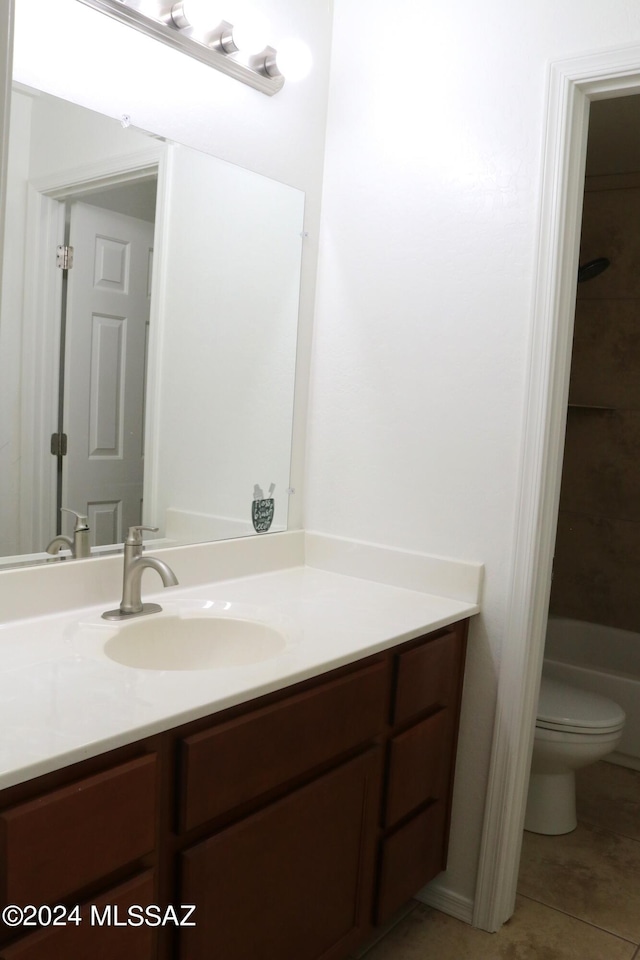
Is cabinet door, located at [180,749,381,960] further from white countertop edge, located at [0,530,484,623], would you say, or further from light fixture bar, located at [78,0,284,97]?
light fixture bar, located at [78,0,284,97]

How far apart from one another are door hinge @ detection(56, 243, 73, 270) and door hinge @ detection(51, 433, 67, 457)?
0.34 meters

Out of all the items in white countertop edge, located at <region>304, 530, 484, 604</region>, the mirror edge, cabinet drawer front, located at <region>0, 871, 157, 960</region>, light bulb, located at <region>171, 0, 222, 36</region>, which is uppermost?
light bulb, located at <region>171, 0, 222, 36</region>

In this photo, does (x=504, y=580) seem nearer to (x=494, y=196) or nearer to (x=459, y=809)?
(x=459, y=809)

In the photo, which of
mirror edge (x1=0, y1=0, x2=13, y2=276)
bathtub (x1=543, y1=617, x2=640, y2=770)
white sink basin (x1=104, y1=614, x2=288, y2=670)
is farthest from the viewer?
bathtub (x1=543, y1=617, x2=640, y2=770)

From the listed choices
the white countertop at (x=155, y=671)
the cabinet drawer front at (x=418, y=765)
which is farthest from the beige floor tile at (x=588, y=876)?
the white countertop at (x=155, y=671)

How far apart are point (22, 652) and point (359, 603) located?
0.80m

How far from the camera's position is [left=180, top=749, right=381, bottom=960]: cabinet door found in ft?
4.34

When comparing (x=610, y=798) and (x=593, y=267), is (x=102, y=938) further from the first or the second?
(x=593, y=267)

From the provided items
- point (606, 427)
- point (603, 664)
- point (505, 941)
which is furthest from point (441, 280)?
point (603, 664)

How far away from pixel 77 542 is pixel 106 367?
0.38m

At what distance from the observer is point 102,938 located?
114cm

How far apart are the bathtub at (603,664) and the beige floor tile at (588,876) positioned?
24.5 inches

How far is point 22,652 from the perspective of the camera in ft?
4.67

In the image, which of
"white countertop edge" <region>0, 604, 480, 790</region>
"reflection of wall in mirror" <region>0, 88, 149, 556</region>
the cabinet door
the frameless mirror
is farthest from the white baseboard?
"reflection of wall in mirror" <region>0, 88, 149, 556</region>
